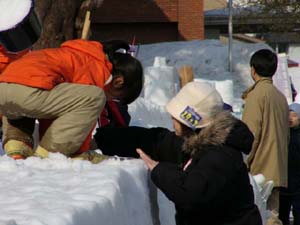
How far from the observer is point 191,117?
3.76m

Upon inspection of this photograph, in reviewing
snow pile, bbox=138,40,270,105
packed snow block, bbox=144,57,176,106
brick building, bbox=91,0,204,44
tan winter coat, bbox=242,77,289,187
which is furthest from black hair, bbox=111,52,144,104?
brick building, bbox=91,0,204,44

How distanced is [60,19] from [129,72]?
6489 mm

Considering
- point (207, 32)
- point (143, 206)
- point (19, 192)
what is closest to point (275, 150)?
point (143, 206)

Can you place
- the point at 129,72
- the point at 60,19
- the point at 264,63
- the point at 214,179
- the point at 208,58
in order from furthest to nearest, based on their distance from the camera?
the point at 208,58, the point at 60,19, the point at 264,63, the point at 129,72, the point at 214,179

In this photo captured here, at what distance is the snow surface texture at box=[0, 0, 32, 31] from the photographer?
16.2 feet

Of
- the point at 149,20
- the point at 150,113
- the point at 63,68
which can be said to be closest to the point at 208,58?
the point at 149,20

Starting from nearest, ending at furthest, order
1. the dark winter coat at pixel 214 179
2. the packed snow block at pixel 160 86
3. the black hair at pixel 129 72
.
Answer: the dark winter coat at pixel 214 179 → the black hair at pixel 129 72 → the packed snow block at pixel 160 86

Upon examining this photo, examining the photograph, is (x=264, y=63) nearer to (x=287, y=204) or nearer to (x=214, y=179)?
(x=287, y=204)

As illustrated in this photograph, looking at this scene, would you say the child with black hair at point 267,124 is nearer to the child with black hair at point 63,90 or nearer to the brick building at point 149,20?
the child with black hair at point 63,90

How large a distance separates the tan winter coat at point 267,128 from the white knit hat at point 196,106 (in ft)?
10.3

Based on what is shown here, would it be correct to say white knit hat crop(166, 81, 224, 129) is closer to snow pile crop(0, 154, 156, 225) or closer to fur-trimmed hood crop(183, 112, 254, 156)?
fur-trimmed hood crop(183, 112, 254, 156)

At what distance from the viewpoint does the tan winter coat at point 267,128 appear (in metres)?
6.96

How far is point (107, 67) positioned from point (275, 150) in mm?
2942

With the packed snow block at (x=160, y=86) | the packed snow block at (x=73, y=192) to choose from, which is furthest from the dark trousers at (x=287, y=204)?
the packed snow block at (x=160, y=86)
